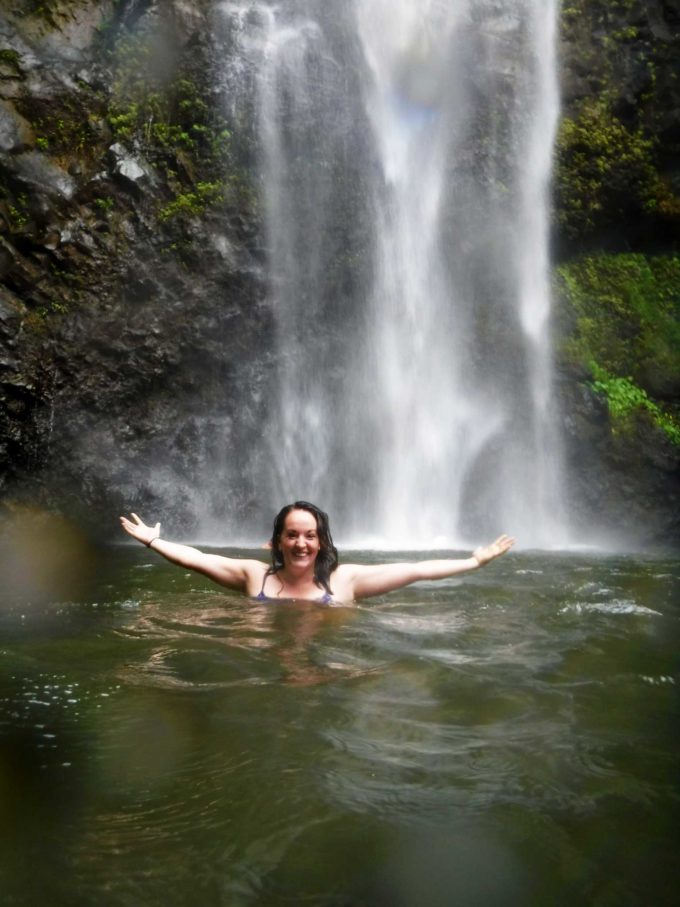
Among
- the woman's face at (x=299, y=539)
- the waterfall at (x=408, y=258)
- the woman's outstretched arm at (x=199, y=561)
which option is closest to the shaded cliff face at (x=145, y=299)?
the waterfall at (x=408, y=258)

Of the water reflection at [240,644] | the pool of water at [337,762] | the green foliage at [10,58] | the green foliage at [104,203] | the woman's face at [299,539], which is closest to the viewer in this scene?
the pool of water at [337,762]

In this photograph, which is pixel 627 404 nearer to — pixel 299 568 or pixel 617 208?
pixel 617 208

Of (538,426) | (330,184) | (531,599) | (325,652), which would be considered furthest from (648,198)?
(325,652)

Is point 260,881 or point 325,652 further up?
point 325,652

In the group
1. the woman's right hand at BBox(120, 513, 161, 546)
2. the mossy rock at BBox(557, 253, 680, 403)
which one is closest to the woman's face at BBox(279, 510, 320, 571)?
the woman's right hand at BBox(120, 513, 161, 546)

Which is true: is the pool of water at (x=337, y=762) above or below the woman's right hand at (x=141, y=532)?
below

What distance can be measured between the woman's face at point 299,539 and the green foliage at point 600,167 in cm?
1221

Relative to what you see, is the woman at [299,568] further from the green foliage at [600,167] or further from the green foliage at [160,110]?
the green foliage at [600,167]

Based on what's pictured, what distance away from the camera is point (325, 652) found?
3738 millimetres

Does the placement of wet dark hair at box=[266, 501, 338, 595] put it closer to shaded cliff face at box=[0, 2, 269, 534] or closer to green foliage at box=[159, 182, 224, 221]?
shaded cliff face at box=[0, 2, 269, 534]

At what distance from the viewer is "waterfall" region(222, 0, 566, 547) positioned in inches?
527

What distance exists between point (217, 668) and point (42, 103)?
1166 centimetres

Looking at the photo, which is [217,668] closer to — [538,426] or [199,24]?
[538,426]

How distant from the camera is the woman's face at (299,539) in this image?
4469 mm
